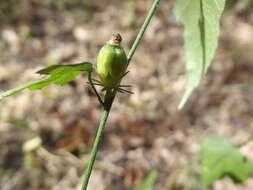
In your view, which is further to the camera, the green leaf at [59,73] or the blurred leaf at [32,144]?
the blurred leaf at [32,144]

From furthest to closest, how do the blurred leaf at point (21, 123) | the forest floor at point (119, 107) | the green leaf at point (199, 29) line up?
the blurred leaf at point (21, 123), the forest floor at point (119, 107), the green leaf at point (199, 29)

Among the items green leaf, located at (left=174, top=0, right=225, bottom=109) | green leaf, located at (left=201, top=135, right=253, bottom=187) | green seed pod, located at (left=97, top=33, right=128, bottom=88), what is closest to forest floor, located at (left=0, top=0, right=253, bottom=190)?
green leaf, located at (left=201, top=135, right=253, bottom=187)

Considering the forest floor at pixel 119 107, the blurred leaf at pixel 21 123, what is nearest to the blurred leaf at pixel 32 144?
the forest floor at pixel 119 107

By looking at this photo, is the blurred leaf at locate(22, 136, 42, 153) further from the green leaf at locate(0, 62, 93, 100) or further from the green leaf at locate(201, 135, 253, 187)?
the green leaf at locate(0, 62, 93, 100)

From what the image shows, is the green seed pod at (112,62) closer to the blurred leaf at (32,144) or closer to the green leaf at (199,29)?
the green leaf at (199,29)

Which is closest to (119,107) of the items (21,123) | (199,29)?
(21,123)

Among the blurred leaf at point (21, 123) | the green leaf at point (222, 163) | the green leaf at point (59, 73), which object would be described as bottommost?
the blurred leaf at point (21, 123)

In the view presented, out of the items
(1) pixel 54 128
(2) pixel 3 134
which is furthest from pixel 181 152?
(2) pixel 3 134
